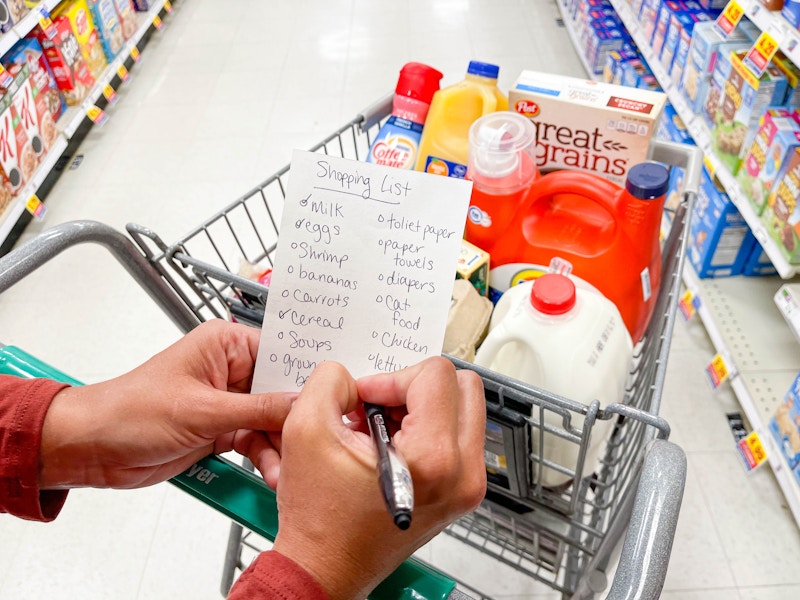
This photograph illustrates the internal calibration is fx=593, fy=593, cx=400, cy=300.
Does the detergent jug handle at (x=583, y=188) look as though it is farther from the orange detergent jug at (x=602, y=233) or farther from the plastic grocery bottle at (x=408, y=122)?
the plastic grocery bottle at (x=408, y=122)

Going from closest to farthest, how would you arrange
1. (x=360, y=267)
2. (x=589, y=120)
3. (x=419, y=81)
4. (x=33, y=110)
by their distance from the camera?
(x=360, y=267) < (x=589, y=120) < (x=419, y=81) < (x=33, y=110)

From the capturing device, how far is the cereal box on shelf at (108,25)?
9.36ft

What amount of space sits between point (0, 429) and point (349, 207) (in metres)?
0.42

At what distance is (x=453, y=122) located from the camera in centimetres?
106

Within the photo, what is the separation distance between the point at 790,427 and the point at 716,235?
0.58 metres

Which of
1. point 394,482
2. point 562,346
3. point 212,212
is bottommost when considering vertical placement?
point 212,212

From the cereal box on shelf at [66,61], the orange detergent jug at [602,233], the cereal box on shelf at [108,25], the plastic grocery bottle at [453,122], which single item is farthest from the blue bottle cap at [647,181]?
the cereal box on shelf at [108,25]

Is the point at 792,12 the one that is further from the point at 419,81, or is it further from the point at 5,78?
the point at 5,78

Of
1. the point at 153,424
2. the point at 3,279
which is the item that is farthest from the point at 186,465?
the point at 3,279

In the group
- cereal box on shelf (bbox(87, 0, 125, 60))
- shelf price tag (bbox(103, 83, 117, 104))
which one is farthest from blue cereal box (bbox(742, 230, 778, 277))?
cereal box on shelf (bbox(87, 0, 125, 60))

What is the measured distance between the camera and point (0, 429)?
1.97 feet

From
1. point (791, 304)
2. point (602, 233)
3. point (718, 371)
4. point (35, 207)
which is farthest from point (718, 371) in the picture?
point (35, 207)

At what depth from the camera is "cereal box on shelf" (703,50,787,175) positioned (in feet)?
4.72

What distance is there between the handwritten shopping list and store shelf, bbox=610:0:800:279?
3.24 feet
